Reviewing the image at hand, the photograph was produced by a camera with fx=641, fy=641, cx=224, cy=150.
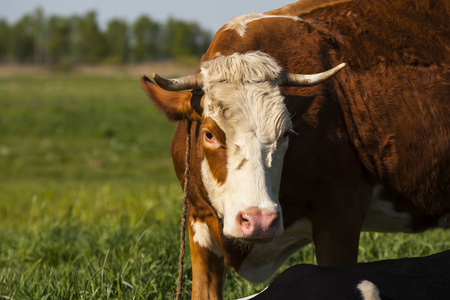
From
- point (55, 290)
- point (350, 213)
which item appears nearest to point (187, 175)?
point (350, 213)

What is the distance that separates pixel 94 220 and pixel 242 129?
5.16 meters

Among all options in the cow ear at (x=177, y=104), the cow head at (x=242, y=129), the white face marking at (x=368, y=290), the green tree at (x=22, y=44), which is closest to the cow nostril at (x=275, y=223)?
the cow head at (x=242, y=129)

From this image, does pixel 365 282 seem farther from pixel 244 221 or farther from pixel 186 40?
pixel 186 40

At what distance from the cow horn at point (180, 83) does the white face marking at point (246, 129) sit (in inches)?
2.2

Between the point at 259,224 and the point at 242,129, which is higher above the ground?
the point at 242,129

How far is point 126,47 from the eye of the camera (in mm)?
142750

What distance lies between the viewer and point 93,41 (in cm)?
14038

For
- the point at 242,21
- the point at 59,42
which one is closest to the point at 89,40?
the point at 59,42

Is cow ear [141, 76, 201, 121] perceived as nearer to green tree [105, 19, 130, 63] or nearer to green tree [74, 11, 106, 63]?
green tree [105, 19, 130, 63]

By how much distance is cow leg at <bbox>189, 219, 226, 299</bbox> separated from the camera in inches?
A: 167

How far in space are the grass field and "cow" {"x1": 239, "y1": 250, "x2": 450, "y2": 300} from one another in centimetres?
156

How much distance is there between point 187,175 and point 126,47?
5607 inches

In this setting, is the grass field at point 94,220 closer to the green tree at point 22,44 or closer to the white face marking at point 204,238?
the white face marking at point 204,238

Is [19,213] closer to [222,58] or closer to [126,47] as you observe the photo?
[222,58]
